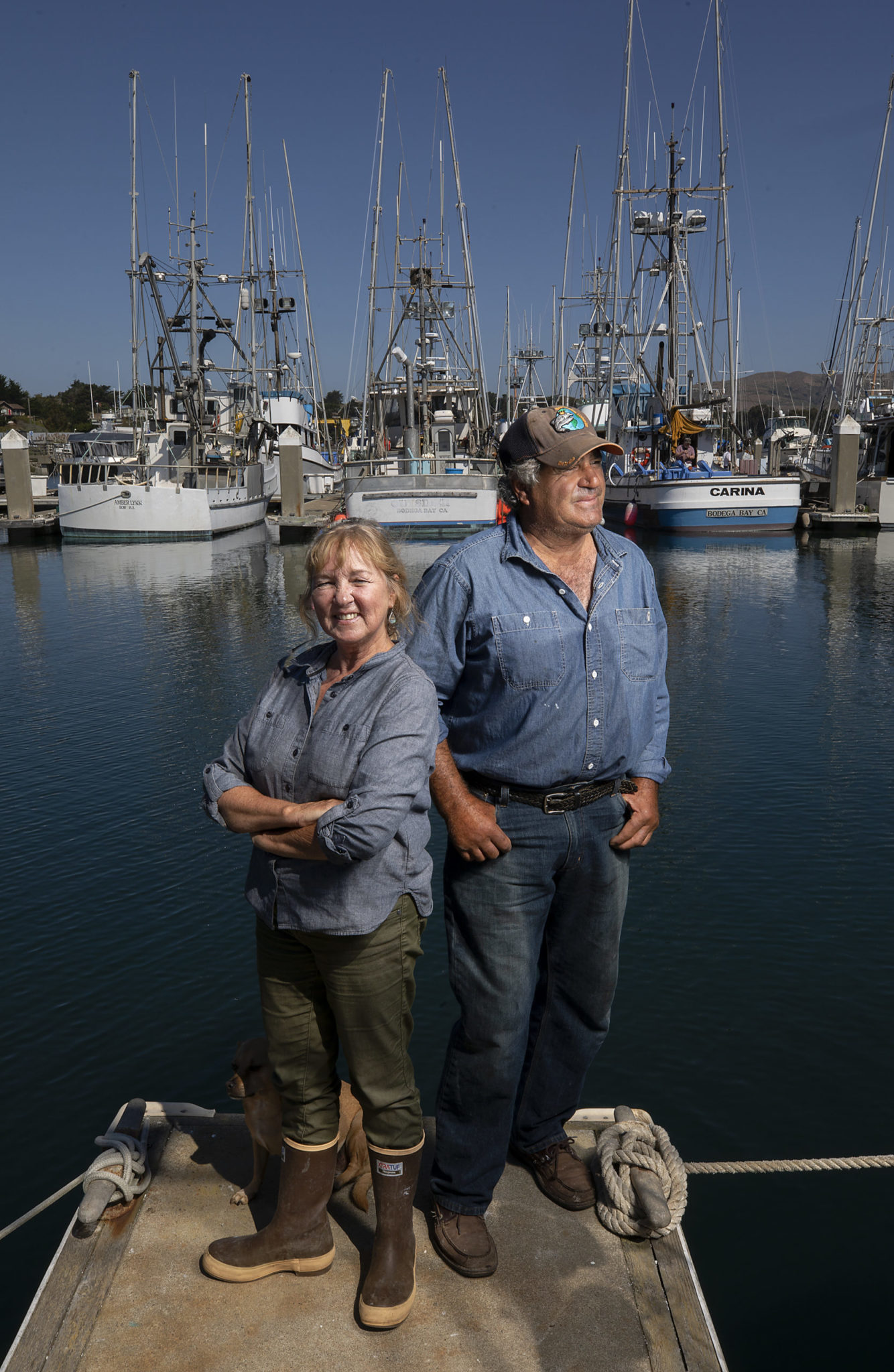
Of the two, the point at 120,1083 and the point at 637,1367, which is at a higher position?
the point at 637,1367

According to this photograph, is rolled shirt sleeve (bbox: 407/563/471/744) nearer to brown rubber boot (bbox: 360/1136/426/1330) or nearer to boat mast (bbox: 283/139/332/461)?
brown rubber boot (bbox: 360/1136/426/1330)

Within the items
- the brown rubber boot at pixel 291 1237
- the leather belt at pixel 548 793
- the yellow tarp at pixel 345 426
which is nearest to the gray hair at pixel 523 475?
the leather belt at pixel 548 793

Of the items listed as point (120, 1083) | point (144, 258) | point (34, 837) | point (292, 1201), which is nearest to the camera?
point (292, 1201)

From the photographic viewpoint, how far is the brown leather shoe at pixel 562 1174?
8.63 feet

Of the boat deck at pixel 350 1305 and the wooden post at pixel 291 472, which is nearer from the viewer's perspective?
the boat deck at pixel 350 1305

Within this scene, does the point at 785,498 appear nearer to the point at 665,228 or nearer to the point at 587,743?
the point at 665,228

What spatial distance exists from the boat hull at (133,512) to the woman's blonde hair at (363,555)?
2667 centimetres

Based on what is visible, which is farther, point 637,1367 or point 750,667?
point 750,667

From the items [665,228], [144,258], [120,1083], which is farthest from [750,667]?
[144,258]

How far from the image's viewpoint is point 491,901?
2453mm

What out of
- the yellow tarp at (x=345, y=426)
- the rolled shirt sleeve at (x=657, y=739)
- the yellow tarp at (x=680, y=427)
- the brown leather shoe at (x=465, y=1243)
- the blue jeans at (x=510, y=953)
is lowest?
the brown leather shoe at (x=465, y=1243)

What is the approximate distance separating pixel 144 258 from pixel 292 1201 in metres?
34.5

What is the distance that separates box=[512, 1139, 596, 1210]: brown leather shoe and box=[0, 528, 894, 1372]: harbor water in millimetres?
761

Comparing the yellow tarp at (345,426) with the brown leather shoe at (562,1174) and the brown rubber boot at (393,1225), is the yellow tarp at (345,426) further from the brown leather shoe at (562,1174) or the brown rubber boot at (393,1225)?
the brown rubber boot at (393,1225)
